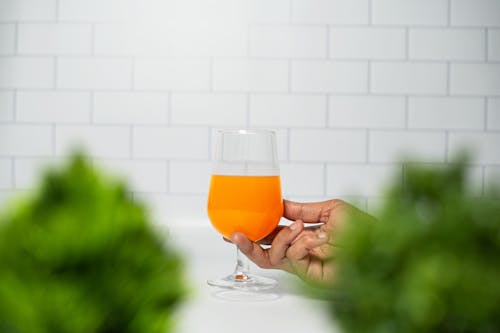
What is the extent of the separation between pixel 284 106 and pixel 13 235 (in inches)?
74.7

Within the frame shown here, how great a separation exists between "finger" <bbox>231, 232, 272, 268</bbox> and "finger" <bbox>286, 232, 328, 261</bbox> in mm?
62

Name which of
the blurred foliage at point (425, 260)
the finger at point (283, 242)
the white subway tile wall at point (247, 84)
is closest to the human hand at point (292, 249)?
the finger at point (283, 242)

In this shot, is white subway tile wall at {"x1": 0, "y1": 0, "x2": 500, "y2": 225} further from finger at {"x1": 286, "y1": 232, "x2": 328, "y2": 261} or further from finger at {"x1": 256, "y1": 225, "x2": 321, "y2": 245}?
finger at {"x1": 286, "y1": 232, "x2": 328, "y2": 261}

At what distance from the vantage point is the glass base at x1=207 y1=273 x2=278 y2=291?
1173 mm

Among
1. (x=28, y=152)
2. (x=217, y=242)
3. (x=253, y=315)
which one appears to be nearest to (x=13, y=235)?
(x=253, y=315)

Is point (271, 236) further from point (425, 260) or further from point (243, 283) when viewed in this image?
point (425, 260)

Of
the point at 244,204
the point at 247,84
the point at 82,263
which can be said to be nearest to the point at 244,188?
the point at 244,204

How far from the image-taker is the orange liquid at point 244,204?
119cm

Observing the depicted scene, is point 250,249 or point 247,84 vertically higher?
point 247,84

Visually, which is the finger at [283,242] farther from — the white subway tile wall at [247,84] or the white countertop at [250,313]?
the white subway tile wall at [247,84]

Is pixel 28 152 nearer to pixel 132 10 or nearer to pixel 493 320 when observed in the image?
pixel 132 10

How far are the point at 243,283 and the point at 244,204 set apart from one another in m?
0.14

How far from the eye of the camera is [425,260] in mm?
172

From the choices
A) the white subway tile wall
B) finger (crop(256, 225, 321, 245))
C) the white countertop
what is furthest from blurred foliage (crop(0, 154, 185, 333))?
the white subway tile wall
